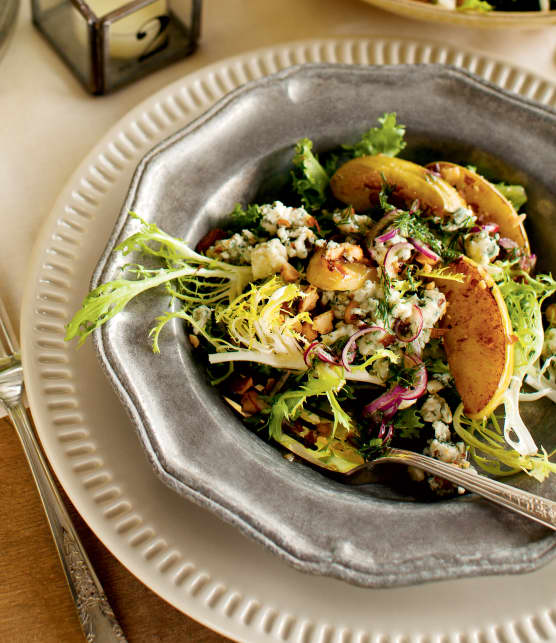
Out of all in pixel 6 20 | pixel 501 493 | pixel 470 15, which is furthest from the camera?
pixel 6 20

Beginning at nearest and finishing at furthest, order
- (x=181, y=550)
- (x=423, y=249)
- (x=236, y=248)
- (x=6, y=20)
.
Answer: (x=181, y=550), (x=423, y=249), (x=236, y=248), (x=6, y=20)

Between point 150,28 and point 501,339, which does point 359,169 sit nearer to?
point 501,339

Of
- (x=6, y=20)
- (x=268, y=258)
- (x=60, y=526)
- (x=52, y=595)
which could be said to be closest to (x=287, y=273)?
(x=268, y=258)

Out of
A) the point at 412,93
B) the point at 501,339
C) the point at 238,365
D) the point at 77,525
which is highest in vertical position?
the point at 412,93

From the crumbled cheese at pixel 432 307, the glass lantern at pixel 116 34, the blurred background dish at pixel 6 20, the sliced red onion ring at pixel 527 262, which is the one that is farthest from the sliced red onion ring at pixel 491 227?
the blurred background dish at pixel 6 20

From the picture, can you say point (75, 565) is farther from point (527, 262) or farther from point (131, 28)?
point (131, 28)

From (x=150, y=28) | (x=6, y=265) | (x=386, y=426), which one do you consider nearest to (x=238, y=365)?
(x=386, y=426)
